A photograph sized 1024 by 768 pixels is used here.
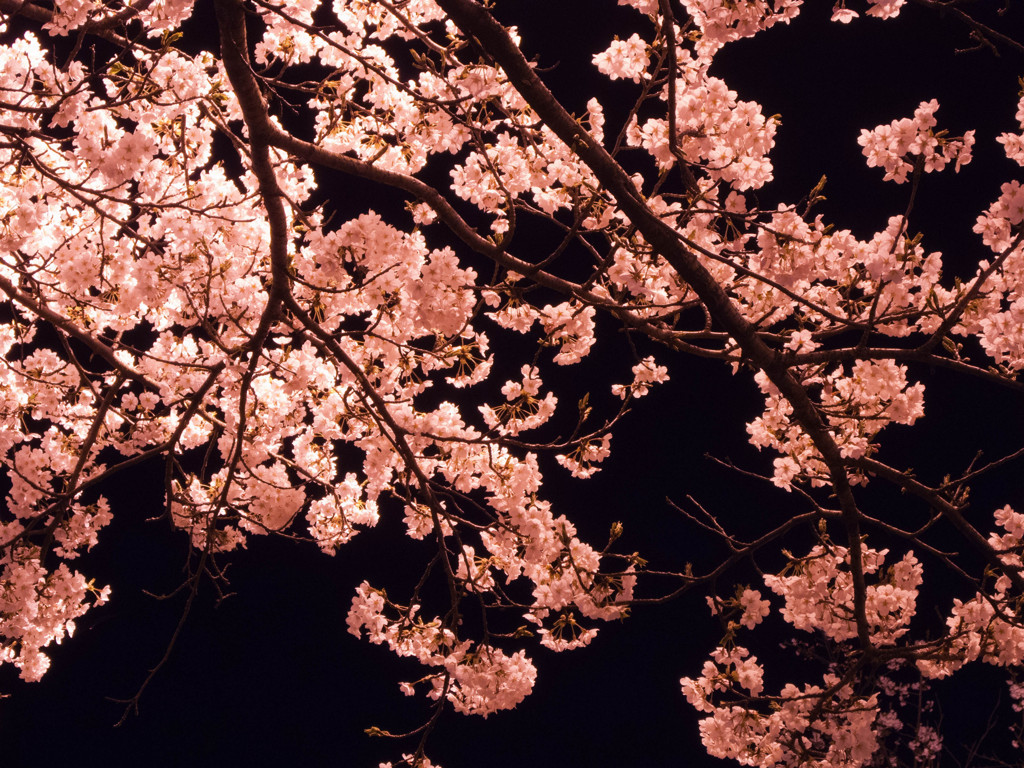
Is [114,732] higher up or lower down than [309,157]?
lower down

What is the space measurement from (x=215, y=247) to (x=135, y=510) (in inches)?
139

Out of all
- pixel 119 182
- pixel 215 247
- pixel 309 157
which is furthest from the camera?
pixel 215 247

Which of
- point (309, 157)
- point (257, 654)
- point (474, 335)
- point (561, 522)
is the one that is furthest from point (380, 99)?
point (257, 654)

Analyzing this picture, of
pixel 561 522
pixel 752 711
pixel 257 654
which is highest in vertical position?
pixel 561 522

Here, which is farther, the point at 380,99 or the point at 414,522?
the point at 414,522

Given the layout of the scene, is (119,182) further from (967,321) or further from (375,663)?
(375,663)

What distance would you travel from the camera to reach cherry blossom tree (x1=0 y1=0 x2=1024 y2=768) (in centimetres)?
235

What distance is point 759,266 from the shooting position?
2.48 m

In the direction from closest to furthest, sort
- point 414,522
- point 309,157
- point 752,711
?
point 309,157 → point 752,711 → point 414,522

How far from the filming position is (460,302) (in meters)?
2.55

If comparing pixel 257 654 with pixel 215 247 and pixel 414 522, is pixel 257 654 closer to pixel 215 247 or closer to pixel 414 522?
pixel 414 522

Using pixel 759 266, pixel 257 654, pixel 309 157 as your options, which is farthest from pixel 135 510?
pixel 759 266

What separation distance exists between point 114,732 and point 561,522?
4.53m

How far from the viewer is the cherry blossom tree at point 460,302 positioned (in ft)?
7.70
